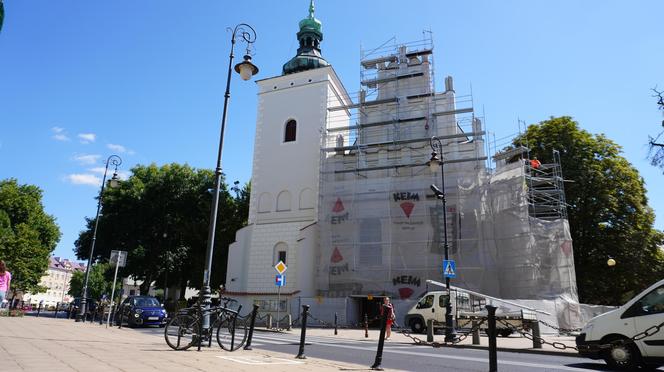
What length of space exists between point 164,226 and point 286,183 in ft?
37.2

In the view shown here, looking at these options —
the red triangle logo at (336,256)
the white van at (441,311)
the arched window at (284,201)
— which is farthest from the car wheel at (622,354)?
the arched window at (284,201)

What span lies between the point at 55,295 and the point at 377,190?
10924cm

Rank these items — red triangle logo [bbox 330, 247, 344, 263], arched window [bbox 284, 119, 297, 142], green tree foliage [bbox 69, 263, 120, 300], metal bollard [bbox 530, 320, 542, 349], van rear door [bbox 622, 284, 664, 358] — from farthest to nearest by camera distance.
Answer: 1. green tree foliage [bbox 69, 263, 120, 300]
2. arched window [bbox 284, 119, 297, 142]
3. red triangle logo [bbox 330, 247, 344, 263]
4. metal bollard [bbox 530, 320, 542, 349]
5. van rear door [bbox 622, 284, 664, 358]

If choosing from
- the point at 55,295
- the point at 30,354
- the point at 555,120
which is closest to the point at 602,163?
the point at 555,120

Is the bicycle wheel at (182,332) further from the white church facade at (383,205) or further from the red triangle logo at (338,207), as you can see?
the red triangle logo at (338,207)

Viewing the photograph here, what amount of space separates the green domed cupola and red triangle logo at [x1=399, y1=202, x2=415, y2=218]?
49.1 feet

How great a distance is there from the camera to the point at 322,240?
26.9 m

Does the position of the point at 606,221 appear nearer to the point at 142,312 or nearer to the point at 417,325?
the point at 417,325

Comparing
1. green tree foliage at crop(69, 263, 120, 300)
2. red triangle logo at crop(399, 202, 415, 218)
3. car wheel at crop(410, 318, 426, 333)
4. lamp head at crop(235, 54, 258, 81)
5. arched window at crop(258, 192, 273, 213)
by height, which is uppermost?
arched window at crop(258, 192, 273, 213)

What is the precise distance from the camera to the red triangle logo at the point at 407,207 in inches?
990

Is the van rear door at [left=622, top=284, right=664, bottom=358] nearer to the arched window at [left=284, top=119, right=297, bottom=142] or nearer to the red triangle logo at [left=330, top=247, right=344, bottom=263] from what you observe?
the red triangle logo at [left=330, top=247, right=344, bottom=263]

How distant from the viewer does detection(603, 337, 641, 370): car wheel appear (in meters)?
7.79

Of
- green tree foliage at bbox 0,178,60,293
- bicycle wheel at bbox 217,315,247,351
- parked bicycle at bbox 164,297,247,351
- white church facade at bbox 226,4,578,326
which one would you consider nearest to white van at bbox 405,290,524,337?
white church facade at bbox 226,4,578,326

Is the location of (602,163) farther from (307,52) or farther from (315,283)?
(307,52)
